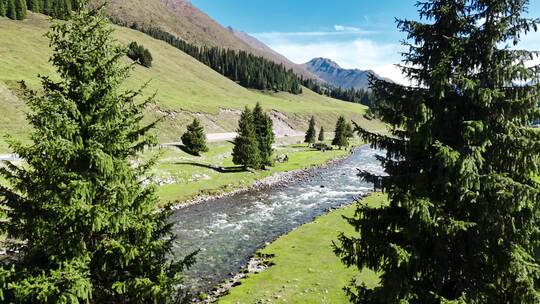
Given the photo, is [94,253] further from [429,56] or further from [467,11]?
[467,11]

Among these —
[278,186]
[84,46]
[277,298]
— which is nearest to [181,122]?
[278,186]

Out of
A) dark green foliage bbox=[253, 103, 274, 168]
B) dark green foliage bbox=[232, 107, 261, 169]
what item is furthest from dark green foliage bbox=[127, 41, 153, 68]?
dark green foliage bbox=[232, 107, 261, 169]

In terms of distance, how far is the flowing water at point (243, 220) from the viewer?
29753 mm

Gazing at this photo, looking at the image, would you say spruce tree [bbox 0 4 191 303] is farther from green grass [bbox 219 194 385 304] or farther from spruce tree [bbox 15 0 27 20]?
spruce tree [bbox 15 0 27 20]

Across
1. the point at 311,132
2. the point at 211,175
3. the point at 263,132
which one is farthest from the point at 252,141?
the point at 311,132

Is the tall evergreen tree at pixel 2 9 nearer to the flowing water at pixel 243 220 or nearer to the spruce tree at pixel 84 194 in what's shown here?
the flowing water at pixel 243 220

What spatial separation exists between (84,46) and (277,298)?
1698cm

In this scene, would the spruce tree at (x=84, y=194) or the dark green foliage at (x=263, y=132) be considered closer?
the spruce tree at (x=84, y=194)

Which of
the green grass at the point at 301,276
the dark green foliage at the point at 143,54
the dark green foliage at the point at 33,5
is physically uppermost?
the dark green foliage at the point at 33,5

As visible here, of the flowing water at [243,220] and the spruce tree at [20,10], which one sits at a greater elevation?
the spruce tree at [20,10]

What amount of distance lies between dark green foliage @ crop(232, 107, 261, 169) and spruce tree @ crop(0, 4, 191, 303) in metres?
47.4

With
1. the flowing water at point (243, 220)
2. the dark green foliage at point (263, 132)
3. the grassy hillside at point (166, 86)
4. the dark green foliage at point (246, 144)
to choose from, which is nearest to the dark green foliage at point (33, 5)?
the grassy hillside at point (166, 86)

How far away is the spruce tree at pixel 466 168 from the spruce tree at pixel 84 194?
27.2 feet

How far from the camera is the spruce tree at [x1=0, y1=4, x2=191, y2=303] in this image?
38.8 feet
